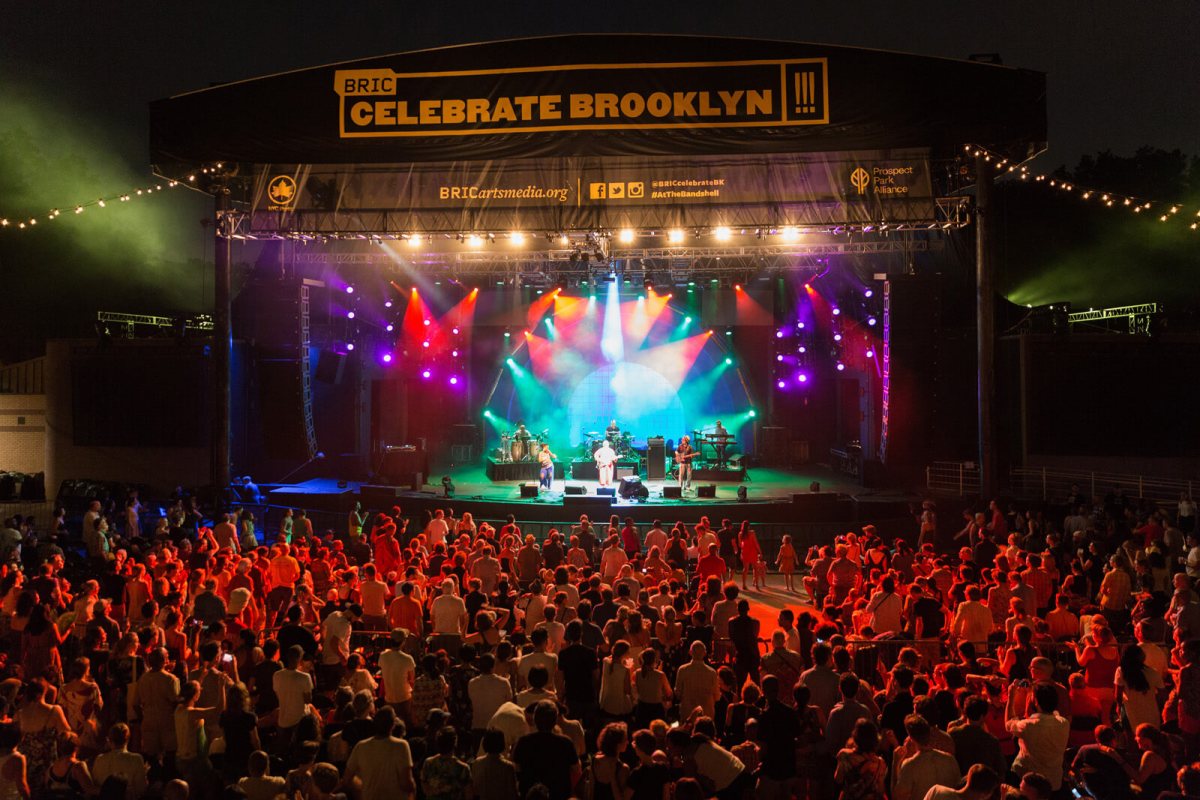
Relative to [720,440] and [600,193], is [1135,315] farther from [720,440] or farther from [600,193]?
[600,193]

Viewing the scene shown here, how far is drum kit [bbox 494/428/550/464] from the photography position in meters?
25.0

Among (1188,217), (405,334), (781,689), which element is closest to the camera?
(781,689)

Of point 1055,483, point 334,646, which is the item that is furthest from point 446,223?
point 1055,483

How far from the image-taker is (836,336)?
25484mm

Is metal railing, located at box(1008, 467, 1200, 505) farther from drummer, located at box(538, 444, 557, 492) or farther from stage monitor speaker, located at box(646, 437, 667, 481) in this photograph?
drummer, located at box(538, 444, 557, 492)

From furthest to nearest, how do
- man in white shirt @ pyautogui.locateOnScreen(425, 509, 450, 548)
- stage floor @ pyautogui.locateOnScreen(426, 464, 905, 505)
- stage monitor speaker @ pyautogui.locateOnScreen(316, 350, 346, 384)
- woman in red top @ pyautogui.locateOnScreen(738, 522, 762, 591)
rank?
stage monitor speaker @ pyautogui.locateOnScreen(316, 350, 346, 384)
stage floor @ pyautogui.locateOnScreen(426, 464, 905, 505)
woman in red top @ pyautogui.locateOnScreen(738, 522, 762, 591)
man in white shirt @ pyautogui.locateOnScreen(425, 509, 450, 548)

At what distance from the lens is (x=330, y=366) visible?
24969 millimetres

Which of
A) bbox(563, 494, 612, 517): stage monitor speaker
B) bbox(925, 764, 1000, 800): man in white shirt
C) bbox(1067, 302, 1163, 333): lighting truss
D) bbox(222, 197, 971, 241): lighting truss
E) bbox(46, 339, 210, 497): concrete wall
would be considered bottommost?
bbox(925, 764, 1000, 800): man in white shirt

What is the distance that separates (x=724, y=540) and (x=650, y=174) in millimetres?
6548

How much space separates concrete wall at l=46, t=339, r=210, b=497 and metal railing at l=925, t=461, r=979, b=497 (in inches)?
699

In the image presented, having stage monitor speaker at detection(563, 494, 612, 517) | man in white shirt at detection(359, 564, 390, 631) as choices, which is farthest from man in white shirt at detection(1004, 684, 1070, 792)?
stage monitor speaker at detection(563, 494, 612, 517)

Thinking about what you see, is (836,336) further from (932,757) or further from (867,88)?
(932,757)

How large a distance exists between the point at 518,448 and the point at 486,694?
18.8 meters

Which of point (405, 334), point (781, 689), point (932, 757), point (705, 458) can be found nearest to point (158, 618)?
point (781, 689)
